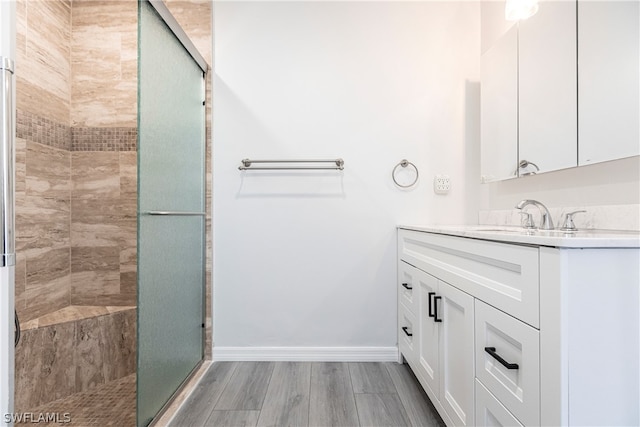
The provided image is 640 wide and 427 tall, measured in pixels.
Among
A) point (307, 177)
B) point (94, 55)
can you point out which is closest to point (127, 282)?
Answer: point (307, 177)

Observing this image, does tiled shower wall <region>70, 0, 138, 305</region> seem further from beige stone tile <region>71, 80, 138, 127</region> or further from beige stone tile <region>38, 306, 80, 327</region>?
beige stone tile <region>38, 306, 80, 327</region>

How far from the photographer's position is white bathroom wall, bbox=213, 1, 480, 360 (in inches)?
81.0

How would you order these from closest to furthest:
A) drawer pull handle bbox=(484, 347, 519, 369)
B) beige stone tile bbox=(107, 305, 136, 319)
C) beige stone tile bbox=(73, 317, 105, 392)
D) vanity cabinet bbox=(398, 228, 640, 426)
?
vanity cabinet bbox=(398, 228, 640, 426) < drawer pull handle bbox=(484, 347, 519, 369) < beige stone tile bbox=(73, 317, 105, 392) < beige stone tile bbox=(107, 305, 136, 319)

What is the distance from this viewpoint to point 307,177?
206 centimetres

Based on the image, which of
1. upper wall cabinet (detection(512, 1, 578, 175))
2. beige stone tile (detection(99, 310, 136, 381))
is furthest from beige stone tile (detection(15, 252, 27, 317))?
upper wall cabinet (detection(512, 1, 578, 175))

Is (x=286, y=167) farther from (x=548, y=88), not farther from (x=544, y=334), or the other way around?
(x=544, y=334)

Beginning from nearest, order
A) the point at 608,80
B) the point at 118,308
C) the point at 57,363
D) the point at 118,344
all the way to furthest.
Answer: the point at 608,80
the point at 57,363
the point at 118,344
the point at 118,308

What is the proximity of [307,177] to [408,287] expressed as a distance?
0.85 metres

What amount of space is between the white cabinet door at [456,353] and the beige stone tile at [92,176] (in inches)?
76.7

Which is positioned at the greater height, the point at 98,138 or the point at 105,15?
the point at 105,15

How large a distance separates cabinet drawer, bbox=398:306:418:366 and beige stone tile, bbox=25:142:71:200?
2.09 meters

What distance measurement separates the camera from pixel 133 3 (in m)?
2.14

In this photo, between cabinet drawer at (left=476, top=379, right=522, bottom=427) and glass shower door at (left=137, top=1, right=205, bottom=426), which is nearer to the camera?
cabinet drawer at (left=476, top=379, right=522, bottom=427)

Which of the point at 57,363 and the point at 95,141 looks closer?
the point at 57,363
